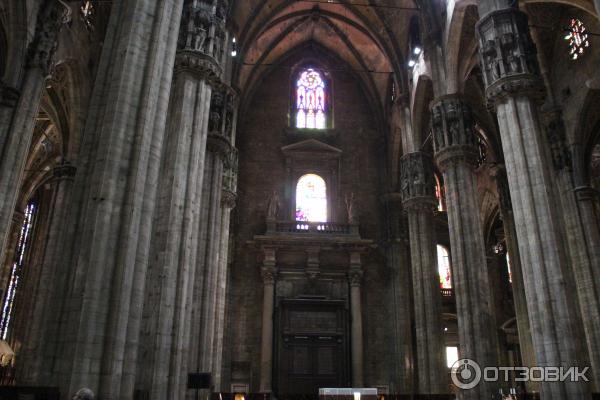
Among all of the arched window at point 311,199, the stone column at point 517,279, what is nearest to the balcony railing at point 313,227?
the arched window at point 311,199

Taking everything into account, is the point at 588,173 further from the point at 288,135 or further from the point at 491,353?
the point at 288,135

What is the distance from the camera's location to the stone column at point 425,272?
18.9 metres

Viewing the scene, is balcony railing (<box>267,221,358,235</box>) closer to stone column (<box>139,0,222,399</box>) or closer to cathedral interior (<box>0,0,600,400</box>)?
cathedral interior (<box>0,0,600,400</box>)

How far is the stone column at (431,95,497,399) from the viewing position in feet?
49.9

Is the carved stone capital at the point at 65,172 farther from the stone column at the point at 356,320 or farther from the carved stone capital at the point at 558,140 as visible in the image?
the carved stone capital at the point at 558,140

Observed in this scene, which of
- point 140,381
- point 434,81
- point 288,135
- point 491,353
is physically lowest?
point 140,381

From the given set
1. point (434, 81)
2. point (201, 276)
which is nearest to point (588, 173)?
point (434, 81)

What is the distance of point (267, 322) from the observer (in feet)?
77.3

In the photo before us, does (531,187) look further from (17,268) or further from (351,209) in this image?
(17,268)

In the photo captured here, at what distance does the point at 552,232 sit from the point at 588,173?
26.3 ft

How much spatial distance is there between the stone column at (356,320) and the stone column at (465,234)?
8.34 metres

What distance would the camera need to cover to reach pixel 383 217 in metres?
26.7

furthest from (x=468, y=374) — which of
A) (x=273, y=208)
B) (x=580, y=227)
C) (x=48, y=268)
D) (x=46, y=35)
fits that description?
(x=46, y=35)

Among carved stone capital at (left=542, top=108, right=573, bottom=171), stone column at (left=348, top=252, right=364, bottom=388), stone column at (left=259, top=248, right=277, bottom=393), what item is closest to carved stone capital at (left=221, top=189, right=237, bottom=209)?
stone column at (left=259, top=248, right=277, bottom=393)
